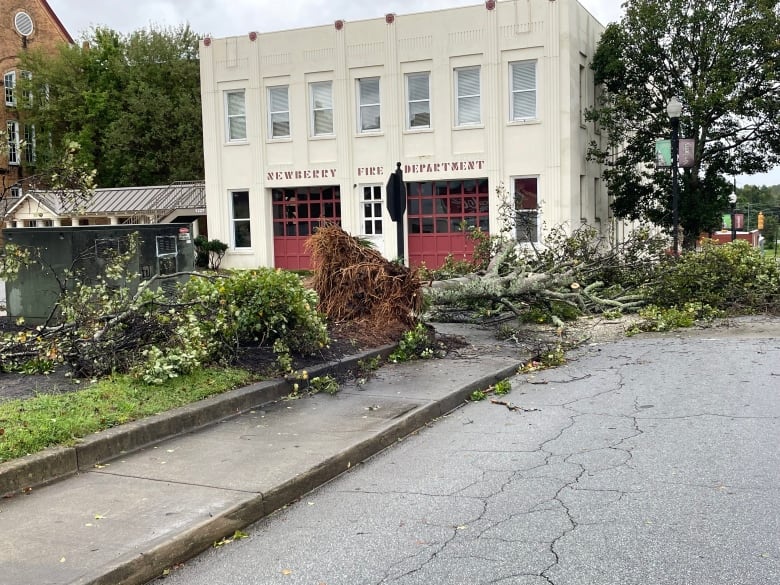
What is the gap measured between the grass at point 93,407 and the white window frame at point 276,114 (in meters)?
21.1

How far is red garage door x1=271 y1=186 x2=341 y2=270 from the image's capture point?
27.9 meters

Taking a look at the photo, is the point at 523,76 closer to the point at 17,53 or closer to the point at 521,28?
the point at 521,28

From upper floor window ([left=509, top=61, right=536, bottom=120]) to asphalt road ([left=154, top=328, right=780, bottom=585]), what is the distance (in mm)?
18056

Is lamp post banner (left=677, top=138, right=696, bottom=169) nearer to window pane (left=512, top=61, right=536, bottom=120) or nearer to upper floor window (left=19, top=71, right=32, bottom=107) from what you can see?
window pane (left=512, top=61, right=536, bottom=120)

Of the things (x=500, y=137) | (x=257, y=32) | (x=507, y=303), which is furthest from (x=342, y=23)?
(x=507, y=303)

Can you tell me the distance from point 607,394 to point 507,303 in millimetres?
5412

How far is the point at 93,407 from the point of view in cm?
644

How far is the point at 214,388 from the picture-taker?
7.46m

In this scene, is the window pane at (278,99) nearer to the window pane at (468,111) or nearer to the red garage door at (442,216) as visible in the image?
the red garage door at (442,216)

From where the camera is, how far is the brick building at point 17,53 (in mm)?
45062

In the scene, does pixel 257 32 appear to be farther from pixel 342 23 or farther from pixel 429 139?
pixel 429 139

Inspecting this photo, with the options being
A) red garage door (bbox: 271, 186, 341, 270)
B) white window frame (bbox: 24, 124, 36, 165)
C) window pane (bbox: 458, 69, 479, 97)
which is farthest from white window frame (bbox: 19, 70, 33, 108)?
window pane (bbox: 458, 69, 479, 97)

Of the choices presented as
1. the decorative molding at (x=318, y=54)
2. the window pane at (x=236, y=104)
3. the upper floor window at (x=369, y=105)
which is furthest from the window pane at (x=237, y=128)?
the upper floor window at (x=369, y=105)

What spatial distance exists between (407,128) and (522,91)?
3.98 meters
